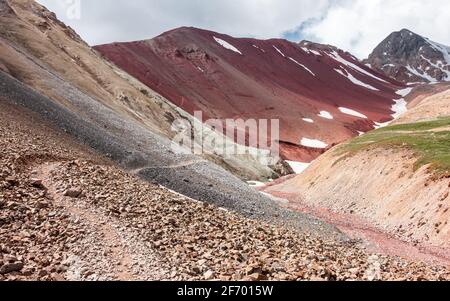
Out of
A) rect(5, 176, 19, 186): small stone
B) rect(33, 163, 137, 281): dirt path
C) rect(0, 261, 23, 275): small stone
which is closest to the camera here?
rect(0, 261, 23, 275): small stone

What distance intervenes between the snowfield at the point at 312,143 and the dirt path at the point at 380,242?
72.8m

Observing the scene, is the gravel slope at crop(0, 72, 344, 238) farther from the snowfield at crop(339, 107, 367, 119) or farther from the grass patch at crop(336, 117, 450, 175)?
the snowfield at crop(339, 107, 367, 119)

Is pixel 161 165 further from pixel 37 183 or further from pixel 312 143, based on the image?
pixel 312 143

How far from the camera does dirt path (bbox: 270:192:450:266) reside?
24055mm

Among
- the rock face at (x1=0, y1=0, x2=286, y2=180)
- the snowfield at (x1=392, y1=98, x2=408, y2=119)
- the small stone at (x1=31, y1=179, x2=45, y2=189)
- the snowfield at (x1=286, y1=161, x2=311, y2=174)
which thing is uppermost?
the snowfield at (x1=392, y1=98, x2=408, y2=119)

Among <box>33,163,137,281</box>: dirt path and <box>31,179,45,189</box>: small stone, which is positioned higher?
<box>31,179,45,189</box>: small stone

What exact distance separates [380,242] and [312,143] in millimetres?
86885

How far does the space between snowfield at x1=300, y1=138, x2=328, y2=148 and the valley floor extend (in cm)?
9153

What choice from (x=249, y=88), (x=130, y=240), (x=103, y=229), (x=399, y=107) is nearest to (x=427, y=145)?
(x=130, y=240)

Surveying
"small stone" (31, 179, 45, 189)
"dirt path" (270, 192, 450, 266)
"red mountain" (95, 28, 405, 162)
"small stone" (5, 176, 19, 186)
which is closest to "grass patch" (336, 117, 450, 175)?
"dirt path" (270, 192, 450, 266)

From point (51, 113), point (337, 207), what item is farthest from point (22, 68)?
point (337, 207)

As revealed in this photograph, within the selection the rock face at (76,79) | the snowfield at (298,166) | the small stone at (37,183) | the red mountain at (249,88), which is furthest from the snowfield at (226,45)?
the small stone at (37,183)

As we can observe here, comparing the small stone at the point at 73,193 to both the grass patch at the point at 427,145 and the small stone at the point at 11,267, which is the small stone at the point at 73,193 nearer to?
the small stone at the point at 11,267
